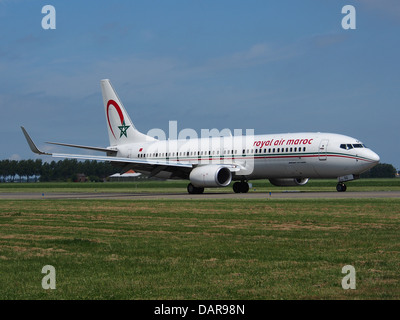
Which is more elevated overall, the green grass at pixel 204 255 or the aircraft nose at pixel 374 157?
the aircraft nose at pixel 374 157

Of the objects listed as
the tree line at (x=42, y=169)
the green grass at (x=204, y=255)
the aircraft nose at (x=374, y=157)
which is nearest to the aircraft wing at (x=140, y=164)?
the aircraft nose at (x=374, y=157)

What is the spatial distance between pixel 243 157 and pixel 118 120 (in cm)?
1516

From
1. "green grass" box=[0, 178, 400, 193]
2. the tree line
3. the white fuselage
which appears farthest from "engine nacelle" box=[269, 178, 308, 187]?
the tree line

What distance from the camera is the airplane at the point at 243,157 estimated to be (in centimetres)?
4062

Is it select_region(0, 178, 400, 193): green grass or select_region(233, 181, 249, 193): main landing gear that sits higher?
select_region(0, 178, 400, 193): green grass

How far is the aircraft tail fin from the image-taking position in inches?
2157

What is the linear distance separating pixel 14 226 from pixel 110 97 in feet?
120

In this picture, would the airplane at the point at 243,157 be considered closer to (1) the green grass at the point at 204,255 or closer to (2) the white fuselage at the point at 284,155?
(2) the white fuselage at the point at 284,155

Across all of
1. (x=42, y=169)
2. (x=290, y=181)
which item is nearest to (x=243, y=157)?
(x=290, y=181)

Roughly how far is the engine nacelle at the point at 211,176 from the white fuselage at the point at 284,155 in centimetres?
137

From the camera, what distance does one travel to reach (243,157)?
4497 cm

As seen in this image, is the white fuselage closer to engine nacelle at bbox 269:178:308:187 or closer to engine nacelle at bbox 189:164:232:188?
engine nacelle at bbox 189:164:232:188

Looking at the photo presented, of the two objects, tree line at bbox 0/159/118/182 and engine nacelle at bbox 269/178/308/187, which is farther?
tree line at bbox 0/159/118/182
